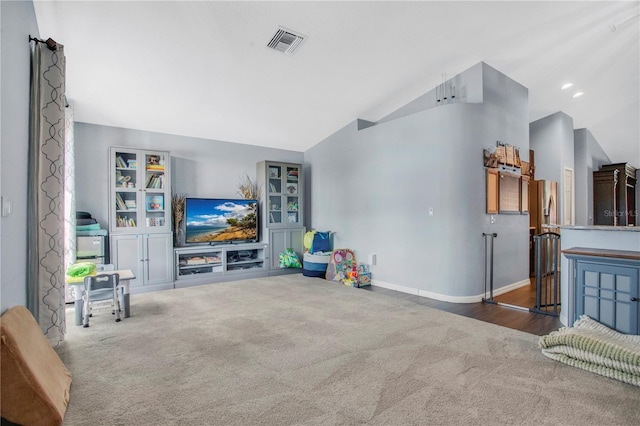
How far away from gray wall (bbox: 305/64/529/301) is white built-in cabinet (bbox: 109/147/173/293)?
2.89m

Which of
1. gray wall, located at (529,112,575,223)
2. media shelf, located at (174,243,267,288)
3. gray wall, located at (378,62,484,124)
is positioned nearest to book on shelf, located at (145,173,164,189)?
media shelf, located at (174,243,267,288)

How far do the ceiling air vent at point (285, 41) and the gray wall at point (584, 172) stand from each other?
6.69 metres

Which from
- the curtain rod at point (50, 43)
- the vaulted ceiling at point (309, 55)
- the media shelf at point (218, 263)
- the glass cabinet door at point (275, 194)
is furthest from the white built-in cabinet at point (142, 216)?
the curtain rod at point (50, 43)

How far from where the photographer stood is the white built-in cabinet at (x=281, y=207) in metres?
5.84

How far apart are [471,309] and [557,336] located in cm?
130

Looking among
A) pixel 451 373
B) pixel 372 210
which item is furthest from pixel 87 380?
pixel 372 210

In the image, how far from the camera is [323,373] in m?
2.22

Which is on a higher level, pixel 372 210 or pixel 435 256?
pixel 372 210

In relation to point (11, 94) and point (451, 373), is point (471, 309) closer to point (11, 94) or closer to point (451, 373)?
point (451, 373)

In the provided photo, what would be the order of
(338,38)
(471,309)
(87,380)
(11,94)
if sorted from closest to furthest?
(11,94) < (87,380) < (338,38) < (471,309)

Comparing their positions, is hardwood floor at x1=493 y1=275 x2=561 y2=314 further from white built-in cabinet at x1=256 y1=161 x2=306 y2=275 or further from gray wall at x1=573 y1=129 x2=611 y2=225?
white built-in cabinet at x1=256 y1=161 x2=306 y2=275

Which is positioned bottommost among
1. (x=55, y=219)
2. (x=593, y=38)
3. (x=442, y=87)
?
(x=55, y=219)

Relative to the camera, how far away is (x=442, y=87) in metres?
4.45

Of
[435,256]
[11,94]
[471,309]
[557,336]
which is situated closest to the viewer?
[11,94]
